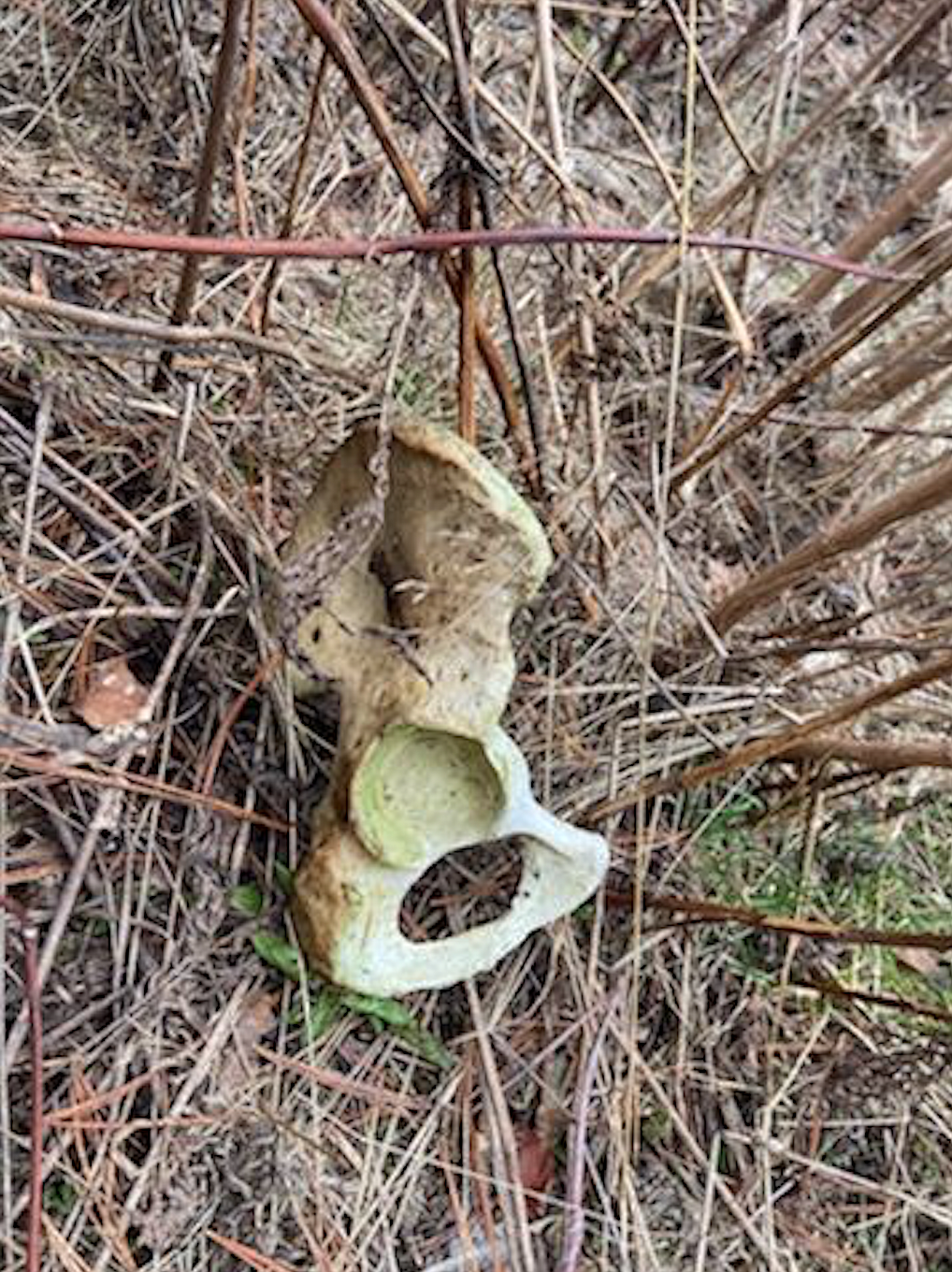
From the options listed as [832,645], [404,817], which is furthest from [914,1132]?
[404,817]

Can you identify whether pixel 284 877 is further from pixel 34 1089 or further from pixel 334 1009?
pixel 34 1089

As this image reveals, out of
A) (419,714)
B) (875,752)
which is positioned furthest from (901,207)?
(419,714)

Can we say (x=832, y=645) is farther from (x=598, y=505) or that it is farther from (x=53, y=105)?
(x=53, y=105)

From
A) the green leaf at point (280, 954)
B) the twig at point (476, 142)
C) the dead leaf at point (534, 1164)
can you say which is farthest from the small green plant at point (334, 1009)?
the twig at point (476, 142)

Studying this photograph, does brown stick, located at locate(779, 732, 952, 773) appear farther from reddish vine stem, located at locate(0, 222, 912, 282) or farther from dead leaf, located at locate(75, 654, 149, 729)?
dead leaf, located at locate(75, 654, 149, 729)

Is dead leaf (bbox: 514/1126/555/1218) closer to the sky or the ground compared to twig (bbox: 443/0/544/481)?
closer to the ground

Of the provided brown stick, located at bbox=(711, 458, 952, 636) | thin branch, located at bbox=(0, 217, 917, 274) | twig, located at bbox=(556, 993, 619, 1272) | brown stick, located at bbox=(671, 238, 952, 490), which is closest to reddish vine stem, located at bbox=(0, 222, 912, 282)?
thin branch, located at bbox=(0, 217, 917, 274)

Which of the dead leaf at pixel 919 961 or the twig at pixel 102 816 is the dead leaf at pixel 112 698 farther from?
the dead leaf at pixel 919 961
